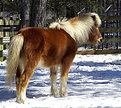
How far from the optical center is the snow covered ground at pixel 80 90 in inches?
175

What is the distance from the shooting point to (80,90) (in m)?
5.71

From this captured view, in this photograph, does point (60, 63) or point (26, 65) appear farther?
point (60, 63)

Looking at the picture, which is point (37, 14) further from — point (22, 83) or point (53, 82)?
point (22, 83)

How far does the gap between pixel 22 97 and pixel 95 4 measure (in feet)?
60.6

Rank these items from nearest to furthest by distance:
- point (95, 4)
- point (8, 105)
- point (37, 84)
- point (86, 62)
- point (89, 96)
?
point (8, 105), point (89, 96), point (37, 84), point (86, 62), point (95, 4)

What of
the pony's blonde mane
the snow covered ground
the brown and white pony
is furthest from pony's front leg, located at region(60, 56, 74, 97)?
the pony's blonde mane

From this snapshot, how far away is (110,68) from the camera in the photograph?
337 inches

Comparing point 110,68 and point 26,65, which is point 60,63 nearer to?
point 26,65

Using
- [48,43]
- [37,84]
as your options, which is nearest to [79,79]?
[37,84]

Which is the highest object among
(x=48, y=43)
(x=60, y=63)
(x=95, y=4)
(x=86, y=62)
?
A: (x=95, y=4)

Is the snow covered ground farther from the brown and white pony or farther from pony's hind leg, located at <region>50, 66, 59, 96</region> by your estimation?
the brown and white pony

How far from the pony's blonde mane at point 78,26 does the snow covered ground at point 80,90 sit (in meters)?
1.13

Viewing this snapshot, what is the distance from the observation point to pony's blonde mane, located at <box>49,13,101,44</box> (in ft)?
17.4

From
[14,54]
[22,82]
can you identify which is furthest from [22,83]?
[14,54]
